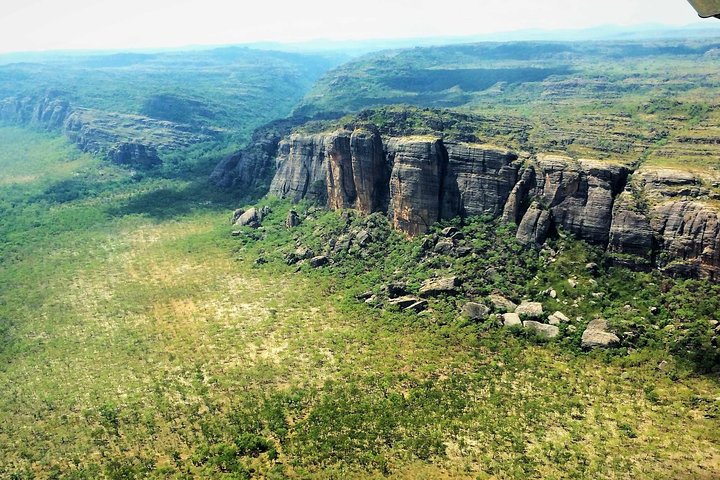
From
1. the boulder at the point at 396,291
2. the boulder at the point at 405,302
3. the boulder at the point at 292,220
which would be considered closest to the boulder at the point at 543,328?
the boulder at the point at 405,302

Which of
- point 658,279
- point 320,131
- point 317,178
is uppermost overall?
point 320,131

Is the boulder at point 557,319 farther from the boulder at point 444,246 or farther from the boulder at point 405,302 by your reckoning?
the boulder at point 444,246

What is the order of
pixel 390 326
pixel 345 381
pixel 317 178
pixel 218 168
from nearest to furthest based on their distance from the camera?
pixel 345 381 < pixel 390 326 < pixel 317 178 < pixel 218 168

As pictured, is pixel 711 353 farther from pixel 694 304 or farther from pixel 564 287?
pixel 564 287

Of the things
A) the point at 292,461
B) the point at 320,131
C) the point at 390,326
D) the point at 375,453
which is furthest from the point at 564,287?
the point at 320,131

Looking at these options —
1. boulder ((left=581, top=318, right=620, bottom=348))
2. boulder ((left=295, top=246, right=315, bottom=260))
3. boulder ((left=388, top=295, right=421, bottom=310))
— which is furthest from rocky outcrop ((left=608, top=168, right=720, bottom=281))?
boulder ((left=295, top=246, right=315, bottom=260))

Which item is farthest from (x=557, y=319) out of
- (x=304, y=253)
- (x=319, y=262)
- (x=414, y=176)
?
(x=304, y=253)

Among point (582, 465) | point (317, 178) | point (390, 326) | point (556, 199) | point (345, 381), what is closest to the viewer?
point (582, 465)

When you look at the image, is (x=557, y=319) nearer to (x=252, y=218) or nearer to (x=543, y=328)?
(x=543, y=328)

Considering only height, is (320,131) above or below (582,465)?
above
